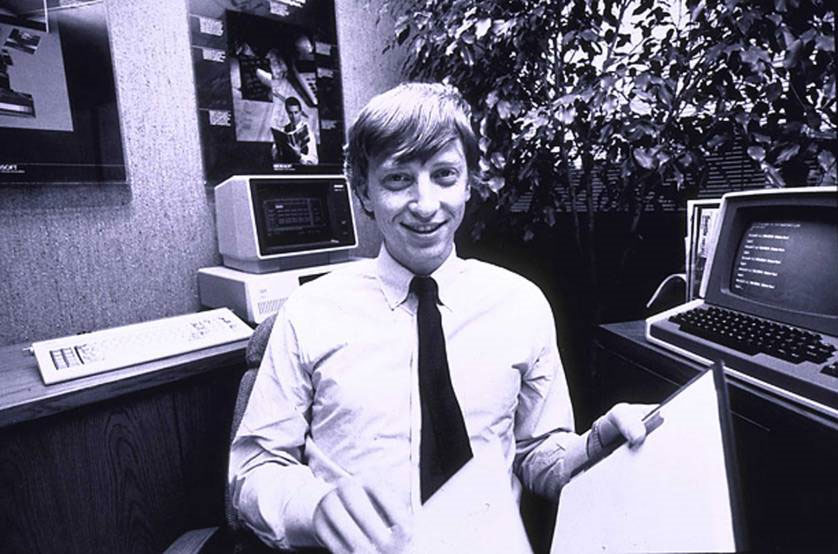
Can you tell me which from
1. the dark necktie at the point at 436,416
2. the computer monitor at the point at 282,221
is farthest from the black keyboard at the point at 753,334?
the computer monitor at the point at 282,221

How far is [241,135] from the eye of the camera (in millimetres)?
1859

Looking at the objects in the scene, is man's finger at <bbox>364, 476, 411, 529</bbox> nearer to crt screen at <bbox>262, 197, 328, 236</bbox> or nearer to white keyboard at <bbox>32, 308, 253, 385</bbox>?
white keyboard at <bbox>32, 308, 253, 385</bbox>

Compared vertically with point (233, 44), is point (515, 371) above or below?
below

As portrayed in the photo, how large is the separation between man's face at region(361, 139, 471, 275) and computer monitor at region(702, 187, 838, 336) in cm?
62

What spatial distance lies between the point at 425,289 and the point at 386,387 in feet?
0.62

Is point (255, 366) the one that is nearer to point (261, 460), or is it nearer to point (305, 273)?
point (261, 460)

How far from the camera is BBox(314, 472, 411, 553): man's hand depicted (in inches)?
24.1

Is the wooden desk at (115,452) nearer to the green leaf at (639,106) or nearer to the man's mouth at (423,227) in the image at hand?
the man's mouth at (423,227)

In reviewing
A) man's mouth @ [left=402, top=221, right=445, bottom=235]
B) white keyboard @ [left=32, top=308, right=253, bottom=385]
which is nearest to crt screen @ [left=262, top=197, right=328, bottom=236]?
white keyboard @ [left=32, top=308, right=253, bottom=385]

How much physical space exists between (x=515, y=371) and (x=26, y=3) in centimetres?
160

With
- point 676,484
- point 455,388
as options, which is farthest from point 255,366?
point 676,484

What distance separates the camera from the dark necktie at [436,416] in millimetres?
842

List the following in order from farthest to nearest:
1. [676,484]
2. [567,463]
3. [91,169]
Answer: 1. [91,169]
2. [567,463]
3. [676,484]

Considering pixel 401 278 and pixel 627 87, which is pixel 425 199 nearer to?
pixel 401 278
